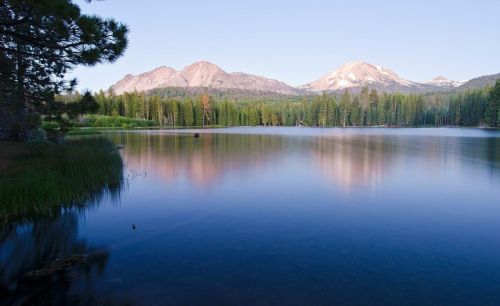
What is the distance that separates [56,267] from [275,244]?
531 centimetres

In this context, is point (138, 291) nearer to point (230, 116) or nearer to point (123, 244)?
point (123, 244)

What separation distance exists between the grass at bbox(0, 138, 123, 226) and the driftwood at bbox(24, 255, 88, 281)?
3.96 metres

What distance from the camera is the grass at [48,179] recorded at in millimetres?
11500

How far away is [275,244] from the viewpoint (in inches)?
384

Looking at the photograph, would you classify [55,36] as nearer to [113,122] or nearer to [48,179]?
[48,179]

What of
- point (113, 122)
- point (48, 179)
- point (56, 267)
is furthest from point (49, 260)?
point (113, 122)

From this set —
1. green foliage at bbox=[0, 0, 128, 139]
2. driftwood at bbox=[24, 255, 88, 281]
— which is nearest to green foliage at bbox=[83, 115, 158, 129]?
green foliage at bbox=[0, 0, 128, 139]

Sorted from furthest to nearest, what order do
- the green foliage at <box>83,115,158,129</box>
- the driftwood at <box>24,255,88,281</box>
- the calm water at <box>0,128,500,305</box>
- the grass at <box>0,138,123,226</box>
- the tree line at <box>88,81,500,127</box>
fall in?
1. the tree line at <box>88,81,500,127</box>
2. the green foliage at <box>83,115,158,129</box>
3. the grass at <box>0,138,123,226</box>
4. the driftwood at <box>24,255,88,281</box>
5. the calm water at <box>0,128,500,305</box>

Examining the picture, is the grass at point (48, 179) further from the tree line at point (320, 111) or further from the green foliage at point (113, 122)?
the tree line at point (320, 111)

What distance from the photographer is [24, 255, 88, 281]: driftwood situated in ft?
25.2

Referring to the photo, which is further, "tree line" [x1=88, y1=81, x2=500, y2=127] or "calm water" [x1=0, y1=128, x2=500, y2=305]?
"tree line" [x1=88, y1=81, x2=500, y2=127]

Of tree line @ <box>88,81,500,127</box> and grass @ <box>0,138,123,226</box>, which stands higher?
tree line @ <box>88,81,500,127</box>

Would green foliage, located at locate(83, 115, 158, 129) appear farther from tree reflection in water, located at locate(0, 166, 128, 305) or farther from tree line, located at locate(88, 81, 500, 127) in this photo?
tree reflection in water, located at locate(0, 166, 128, 305)

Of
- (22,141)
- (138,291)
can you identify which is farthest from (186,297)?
(22,141)
